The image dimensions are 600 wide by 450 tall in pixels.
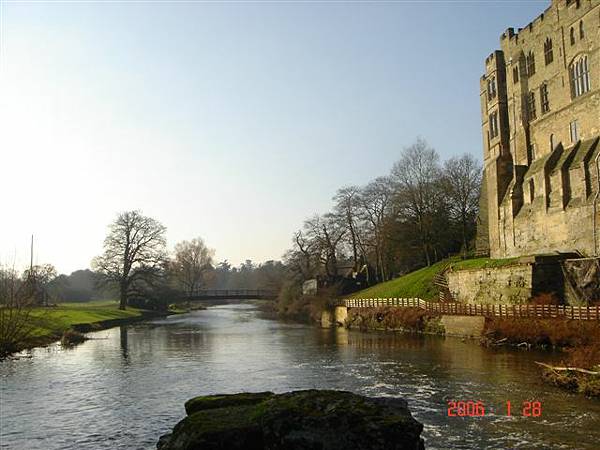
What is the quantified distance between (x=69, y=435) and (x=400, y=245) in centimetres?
5611

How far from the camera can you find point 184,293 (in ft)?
277

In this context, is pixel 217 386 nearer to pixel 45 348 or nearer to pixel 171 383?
pixel 171 383

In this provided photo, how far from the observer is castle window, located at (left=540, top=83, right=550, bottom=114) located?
44.7 m

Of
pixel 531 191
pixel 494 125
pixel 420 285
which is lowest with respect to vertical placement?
pixel 420 285

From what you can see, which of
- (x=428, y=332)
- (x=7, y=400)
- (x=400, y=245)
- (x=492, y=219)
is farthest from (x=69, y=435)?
(x=400, y=245)

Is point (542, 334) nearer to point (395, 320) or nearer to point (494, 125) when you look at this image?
point (395, 320)

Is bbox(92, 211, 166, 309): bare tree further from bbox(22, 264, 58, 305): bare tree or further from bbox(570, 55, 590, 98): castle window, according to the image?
bbox(570, 55, 590, 98): castle window

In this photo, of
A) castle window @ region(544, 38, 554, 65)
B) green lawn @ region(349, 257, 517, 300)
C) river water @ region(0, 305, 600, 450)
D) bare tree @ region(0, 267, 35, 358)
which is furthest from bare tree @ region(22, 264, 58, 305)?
castle window @ region(544, 38, 554, 65)

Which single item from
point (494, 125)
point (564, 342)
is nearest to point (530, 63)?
point (494, 125)

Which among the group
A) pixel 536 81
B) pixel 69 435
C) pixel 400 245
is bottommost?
pixel 69 435

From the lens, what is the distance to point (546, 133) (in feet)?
145

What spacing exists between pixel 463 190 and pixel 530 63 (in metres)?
23.7

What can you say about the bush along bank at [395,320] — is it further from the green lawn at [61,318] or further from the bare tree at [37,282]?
the bare tree at [37,282]

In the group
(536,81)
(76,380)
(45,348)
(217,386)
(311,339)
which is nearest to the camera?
(217,386)
